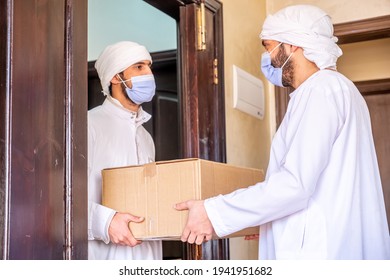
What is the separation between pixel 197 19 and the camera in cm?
242

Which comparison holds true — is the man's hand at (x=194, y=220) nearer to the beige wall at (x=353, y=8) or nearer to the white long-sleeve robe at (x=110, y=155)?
the white long-sleeve robe at (x=110, y=155)

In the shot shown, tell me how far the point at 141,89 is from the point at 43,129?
3.04 feet

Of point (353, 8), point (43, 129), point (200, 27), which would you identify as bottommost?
point (43, 129)

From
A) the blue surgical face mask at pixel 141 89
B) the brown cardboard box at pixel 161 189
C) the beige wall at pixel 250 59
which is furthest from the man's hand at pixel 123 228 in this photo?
the beige wall at pixel 250 59

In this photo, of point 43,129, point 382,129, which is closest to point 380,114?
point 382,129

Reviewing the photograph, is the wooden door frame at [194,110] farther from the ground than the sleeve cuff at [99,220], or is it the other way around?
the wooden door frame at [194,110]

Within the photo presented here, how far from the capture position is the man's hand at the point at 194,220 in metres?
1.73

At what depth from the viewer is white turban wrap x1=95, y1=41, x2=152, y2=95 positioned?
7.97 feet

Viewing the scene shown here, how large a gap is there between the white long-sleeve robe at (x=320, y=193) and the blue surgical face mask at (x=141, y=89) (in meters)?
0.70

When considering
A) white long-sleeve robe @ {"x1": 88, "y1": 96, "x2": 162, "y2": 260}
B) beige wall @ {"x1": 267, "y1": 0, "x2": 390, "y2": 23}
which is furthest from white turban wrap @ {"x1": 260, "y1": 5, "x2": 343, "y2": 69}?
beige wall @ {"x1": 267, "y1": 0, "x2": 390, "y2": 23}

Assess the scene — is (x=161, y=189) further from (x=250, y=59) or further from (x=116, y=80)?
(x=250, y=59)

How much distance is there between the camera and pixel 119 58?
2441 millimetres

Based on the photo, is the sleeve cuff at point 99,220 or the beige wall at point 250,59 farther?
the beige wall at point 250,59

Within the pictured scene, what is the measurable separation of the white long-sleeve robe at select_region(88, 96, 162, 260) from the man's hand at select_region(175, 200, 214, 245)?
23cm
